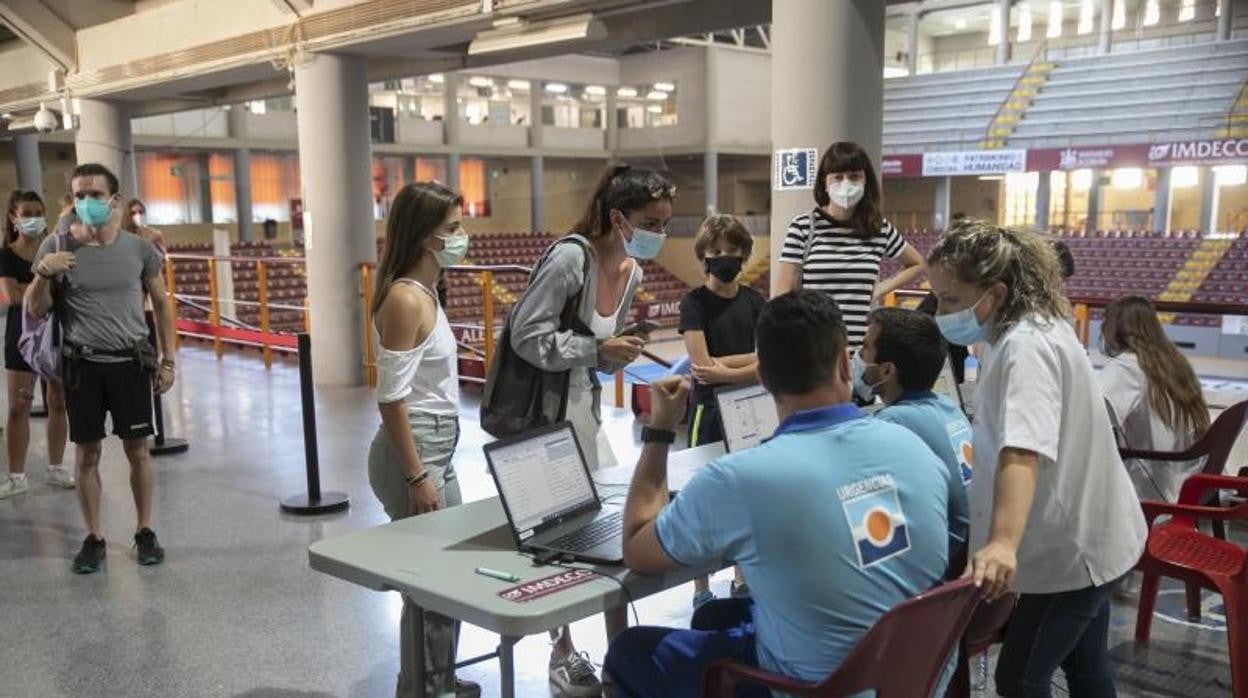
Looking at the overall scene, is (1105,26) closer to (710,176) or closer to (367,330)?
(710,176)

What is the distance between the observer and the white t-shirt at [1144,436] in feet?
10.7

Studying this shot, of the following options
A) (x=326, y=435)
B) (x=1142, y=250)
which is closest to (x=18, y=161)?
(x=326, y=435)

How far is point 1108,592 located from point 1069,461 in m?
0.30

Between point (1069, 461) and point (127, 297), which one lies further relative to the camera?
point (127, 297)

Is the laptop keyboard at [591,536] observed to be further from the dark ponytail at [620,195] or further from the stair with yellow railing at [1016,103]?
the stair with yellow railing at [1016,103]

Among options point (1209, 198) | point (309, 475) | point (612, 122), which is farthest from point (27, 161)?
point (1209, 198)

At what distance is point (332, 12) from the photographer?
7.50m

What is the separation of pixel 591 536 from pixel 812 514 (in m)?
0.65

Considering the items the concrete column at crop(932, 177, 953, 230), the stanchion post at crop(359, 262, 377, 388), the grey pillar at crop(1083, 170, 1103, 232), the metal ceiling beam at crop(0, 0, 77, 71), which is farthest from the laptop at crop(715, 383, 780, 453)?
the concrete column at crop(932, 177, 953, 230)

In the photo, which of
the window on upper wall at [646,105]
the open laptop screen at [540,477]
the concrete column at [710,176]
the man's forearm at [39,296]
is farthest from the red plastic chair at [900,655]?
the window on upper wall at [646,105]

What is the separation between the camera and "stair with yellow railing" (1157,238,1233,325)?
17297 millimetres

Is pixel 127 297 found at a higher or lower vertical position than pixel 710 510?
higher

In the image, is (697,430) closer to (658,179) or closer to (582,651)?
(582,651)

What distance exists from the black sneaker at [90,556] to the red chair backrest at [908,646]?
3.35 meters
